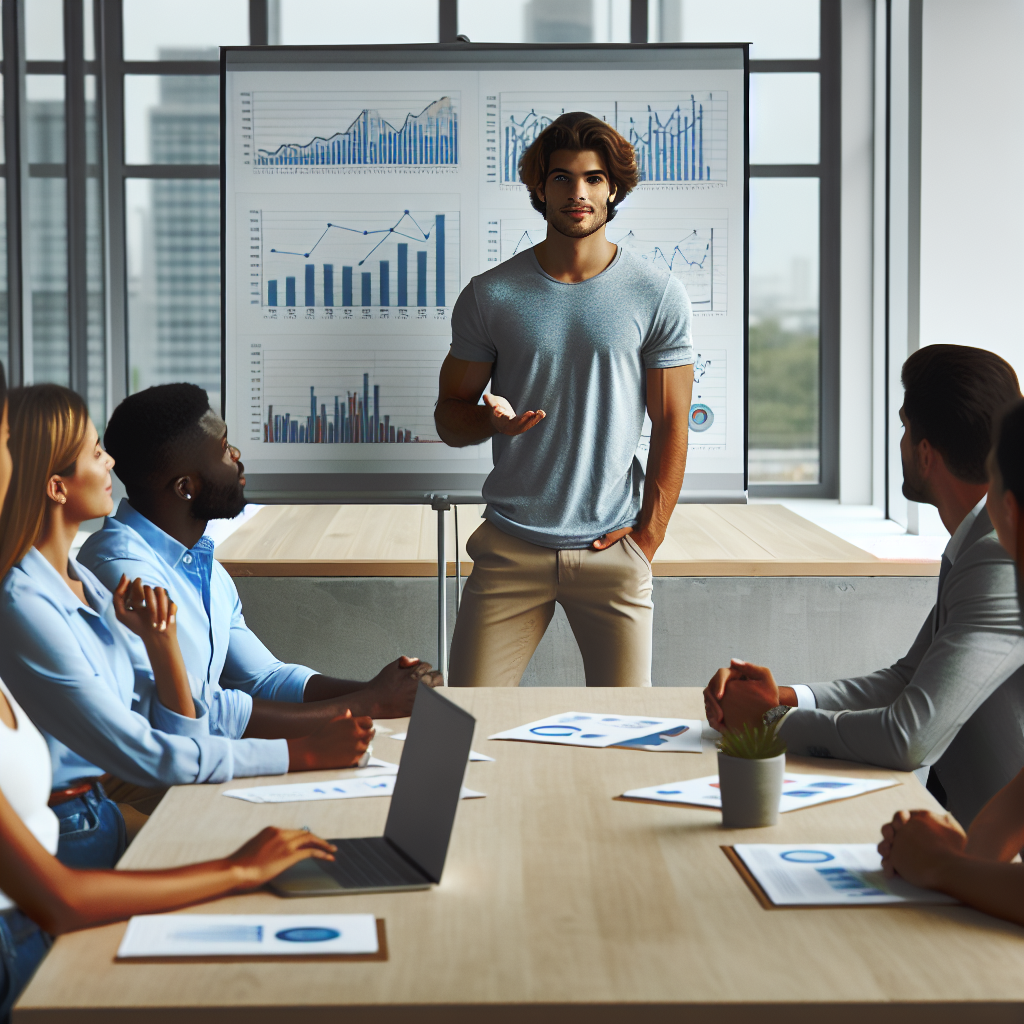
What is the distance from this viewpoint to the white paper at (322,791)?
1.42m

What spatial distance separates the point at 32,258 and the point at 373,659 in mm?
2646

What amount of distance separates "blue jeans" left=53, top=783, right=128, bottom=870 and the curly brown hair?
1.64 metres

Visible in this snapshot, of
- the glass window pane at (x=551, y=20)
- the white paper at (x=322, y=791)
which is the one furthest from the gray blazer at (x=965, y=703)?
the glass window pane at (x=551, y=20)

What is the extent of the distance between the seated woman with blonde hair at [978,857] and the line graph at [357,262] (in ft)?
7.05

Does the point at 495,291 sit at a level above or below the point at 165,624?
above

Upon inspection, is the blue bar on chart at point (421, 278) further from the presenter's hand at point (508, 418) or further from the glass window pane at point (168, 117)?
the glass window pane at point (168, 117)

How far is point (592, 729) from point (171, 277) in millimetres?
4930

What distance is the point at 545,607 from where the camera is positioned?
2.64m

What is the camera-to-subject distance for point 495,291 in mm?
2590

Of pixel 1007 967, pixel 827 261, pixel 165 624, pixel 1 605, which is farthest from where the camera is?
pixel 827 261

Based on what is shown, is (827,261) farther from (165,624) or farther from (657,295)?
(165,624)

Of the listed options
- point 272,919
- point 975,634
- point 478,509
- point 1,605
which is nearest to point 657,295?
point 975,634

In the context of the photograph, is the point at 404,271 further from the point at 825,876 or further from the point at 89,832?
the point at 825,876

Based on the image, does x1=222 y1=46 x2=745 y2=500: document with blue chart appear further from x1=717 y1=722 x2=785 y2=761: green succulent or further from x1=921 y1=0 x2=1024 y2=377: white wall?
x1=717 y1=722 x2=785 y2=761: green succulent
